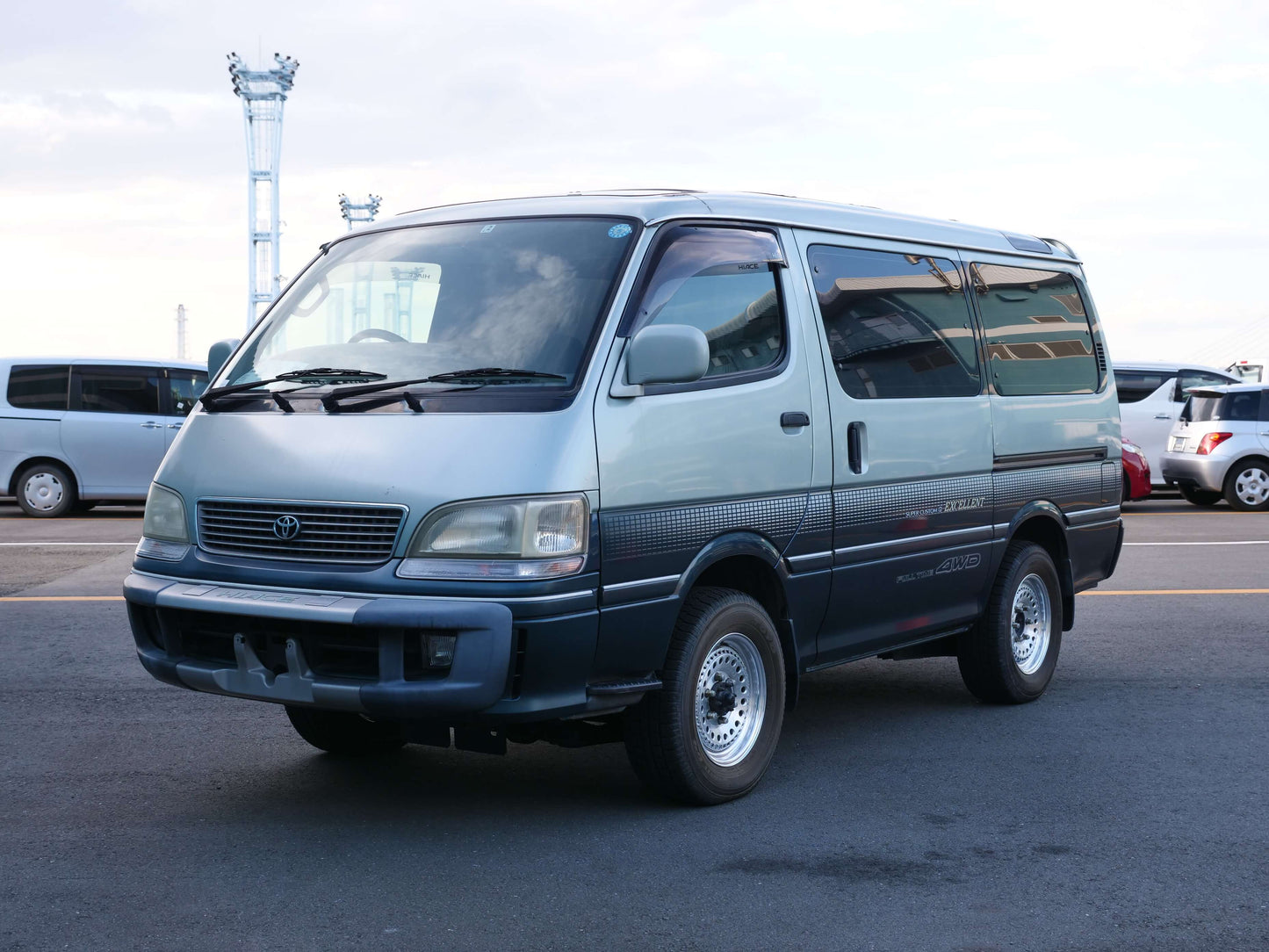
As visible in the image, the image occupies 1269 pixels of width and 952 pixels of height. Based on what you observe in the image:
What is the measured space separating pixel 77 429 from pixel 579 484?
47.7 ft

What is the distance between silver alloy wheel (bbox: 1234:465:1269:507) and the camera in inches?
734

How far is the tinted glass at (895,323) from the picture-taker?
586 centimetres

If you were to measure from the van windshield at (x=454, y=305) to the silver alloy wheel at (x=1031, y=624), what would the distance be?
3.15 meters

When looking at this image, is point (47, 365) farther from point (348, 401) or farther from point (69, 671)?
point (348, 401)

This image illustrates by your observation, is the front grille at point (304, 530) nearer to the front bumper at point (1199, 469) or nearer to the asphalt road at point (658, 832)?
the asphalt road at point (658, 832)

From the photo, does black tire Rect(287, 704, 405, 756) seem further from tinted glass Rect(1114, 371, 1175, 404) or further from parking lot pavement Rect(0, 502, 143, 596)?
tinted glass Rect(1114, 371, 1175, 404)

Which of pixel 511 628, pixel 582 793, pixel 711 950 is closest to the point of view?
pixel 711 950

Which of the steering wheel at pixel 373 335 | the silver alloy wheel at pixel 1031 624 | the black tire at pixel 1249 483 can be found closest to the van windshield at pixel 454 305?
the steering wheel at pixel 373 335

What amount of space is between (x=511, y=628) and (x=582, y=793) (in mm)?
1220

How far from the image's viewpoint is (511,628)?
4477 millimetres

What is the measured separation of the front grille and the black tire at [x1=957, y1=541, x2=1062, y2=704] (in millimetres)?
3441

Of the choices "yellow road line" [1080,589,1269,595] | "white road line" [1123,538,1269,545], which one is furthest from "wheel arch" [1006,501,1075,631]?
"white road line" [1123,538,1269,545]

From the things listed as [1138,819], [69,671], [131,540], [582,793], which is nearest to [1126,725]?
[1138,819]

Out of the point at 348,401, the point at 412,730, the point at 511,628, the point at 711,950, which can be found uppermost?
the point at 348,401
